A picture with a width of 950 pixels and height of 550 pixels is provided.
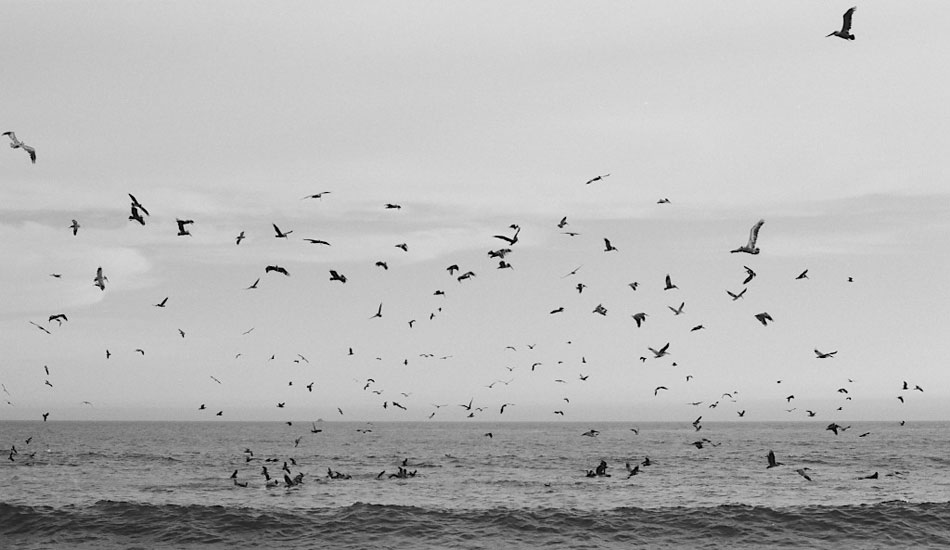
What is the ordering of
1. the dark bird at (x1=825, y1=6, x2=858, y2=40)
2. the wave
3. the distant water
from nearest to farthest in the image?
the dark bird at (x1=825, y1=6, x2=858, y2=40)
the wave
the distant water

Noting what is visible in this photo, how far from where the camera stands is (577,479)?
220 feet

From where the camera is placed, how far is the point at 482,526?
42219mm

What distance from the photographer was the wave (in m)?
38.2

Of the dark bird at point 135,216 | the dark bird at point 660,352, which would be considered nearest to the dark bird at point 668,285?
the dark bird at point 660,352

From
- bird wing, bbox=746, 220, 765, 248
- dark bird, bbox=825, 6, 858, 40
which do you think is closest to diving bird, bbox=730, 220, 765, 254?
bird wing, bbox=746, 220, 765, 248

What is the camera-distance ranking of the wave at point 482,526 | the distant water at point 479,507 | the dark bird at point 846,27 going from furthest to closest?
the distant water at point 479,507 < the wave at point 482,526 < the dark bird at point 846,27

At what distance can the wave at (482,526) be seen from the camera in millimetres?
38156

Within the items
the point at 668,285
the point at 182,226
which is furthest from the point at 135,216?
the point at 668,285

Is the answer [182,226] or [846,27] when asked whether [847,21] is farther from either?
[182,226]

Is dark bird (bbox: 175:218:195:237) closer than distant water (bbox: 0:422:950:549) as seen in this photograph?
Yes

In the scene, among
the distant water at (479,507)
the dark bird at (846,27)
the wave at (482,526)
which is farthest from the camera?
the distant water at (479,507)

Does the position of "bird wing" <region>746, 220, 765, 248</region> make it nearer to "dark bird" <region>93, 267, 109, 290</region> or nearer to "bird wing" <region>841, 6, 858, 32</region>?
"bird wing" <region>841, 6, 858, 32</region>

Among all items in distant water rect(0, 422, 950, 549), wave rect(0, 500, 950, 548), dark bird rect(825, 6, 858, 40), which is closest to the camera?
dark bird rect(825, 6, 858, 40)

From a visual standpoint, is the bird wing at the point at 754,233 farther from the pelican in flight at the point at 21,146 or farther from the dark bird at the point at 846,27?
the pelican in flight at the point at 21,146
